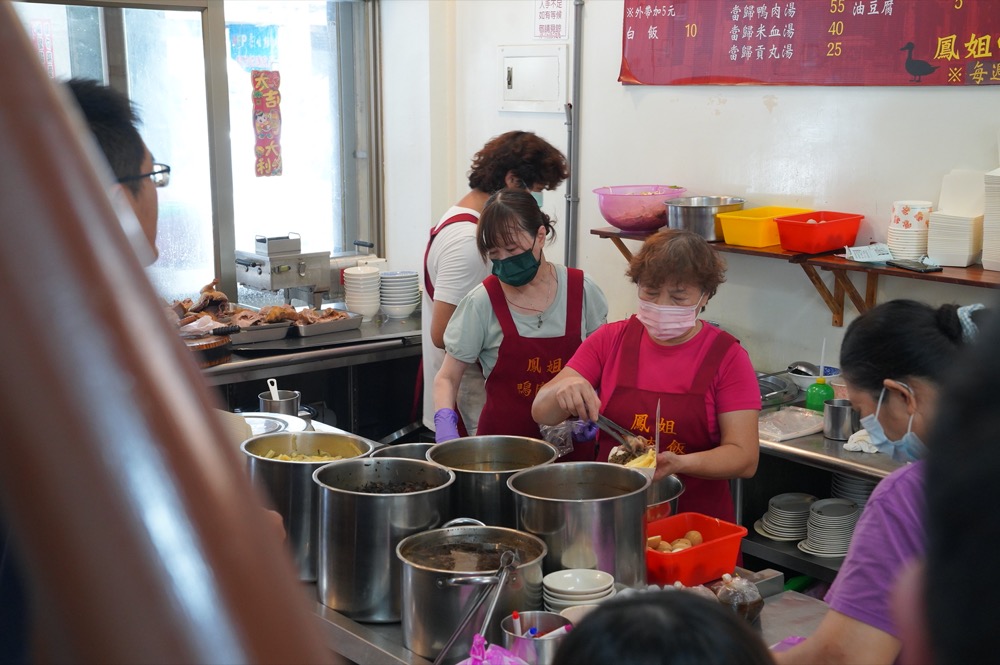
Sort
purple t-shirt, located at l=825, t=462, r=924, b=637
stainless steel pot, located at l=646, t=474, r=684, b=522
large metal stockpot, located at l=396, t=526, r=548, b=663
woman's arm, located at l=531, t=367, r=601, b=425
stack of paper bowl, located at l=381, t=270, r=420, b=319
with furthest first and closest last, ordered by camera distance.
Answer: stack of paper bowl, located at l=381, t=270, r=420, b=319 < woman's arm, located at l=531, t=367, r=601, b=425 < stainless steel pot, located at l=646, t=474, r=684, b=522 < large metal stockpot, located at l=396, t=526, r=548, b=663 < purple t-shirt, located at l=825, t=462, r=924, b=637

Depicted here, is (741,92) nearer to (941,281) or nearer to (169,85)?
(941,281)

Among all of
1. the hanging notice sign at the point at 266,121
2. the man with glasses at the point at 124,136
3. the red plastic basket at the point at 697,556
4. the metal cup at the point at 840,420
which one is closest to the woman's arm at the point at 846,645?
the red plastic basket at the point at 697,556

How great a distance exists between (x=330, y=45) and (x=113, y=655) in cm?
638

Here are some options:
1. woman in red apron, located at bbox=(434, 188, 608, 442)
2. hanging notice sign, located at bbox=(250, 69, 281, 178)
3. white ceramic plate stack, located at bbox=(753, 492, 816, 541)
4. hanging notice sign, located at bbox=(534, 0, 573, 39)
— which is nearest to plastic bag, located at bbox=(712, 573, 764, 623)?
woman in red apron, located at bbox=(434, 188, 608, 442)

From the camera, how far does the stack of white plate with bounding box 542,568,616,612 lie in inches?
84.0

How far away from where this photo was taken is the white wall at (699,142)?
4160 mm

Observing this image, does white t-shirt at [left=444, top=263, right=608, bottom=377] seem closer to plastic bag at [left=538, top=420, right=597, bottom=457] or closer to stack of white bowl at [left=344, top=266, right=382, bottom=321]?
plastic bag at [left=538, top=420, right=597, bottom=457]

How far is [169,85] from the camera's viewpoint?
546 centimetres

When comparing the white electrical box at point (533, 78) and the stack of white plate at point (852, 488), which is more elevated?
the white electrical box at point (533, 78)

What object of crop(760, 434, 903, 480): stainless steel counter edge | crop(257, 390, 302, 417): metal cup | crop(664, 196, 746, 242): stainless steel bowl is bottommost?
crop(760, 434, 903, 480): stainless steel counter edge

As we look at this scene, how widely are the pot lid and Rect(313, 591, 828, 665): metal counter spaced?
91cm

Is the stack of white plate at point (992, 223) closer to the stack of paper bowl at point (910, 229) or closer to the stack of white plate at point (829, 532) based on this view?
the stack of paper bowl at point (910, 229)

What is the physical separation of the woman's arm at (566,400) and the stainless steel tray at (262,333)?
2224 mm

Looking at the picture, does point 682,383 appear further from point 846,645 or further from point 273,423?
point 273,423
